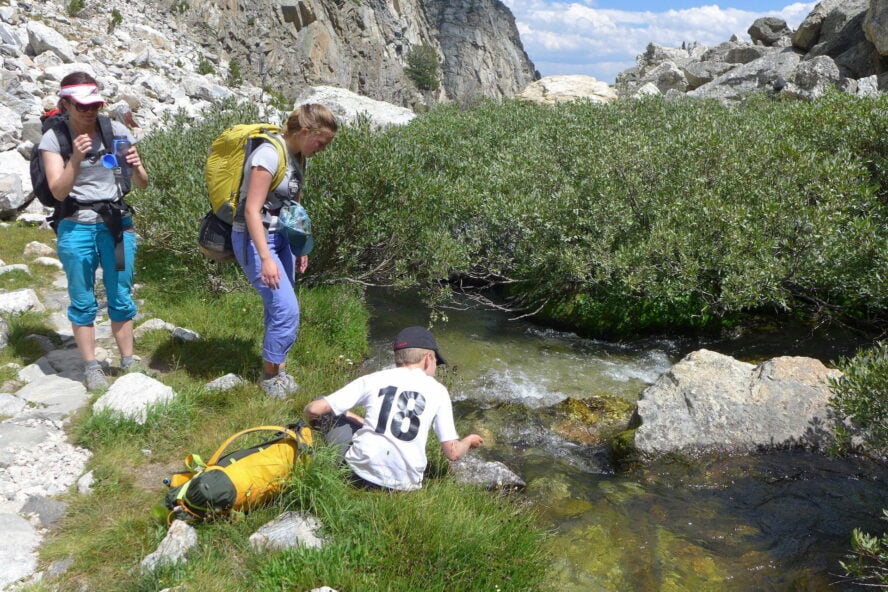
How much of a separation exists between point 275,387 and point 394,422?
267cm

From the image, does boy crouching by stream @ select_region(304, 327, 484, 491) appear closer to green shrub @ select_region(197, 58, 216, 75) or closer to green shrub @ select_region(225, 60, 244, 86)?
green shrub @ select_region(197, 58, 216, 75)

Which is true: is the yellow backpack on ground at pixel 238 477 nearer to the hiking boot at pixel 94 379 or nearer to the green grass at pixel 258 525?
the green grass at pixel 258 525

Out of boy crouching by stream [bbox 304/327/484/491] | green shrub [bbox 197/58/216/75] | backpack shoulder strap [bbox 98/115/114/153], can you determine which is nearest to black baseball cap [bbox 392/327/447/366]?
boy crouching by stream [bbox 304/327/484/491]

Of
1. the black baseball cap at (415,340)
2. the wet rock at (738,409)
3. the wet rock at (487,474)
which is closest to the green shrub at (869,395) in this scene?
the wet rock at (738,409)

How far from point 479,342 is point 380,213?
3.03 meters

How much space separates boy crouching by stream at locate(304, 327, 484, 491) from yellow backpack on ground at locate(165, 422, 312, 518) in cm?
31

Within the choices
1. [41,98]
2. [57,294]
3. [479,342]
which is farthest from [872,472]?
[41,98]

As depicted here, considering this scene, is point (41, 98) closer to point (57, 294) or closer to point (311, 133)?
point (57, 294)

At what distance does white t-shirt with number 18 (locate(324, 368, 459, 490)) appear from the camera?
4.77m

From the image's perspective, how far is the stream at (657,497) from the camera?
18.4 feet

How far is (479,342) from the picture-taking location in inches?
467

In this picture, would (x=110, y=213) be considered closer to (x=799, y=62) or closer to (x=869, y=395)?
(x=869, y=395)

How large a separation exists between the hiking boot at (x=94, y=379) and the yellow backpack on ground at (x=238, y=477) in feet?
7.73

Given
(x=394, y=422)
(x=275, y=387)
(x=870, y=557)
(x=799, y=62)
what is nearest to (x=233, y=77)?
(x=799, y=62)
